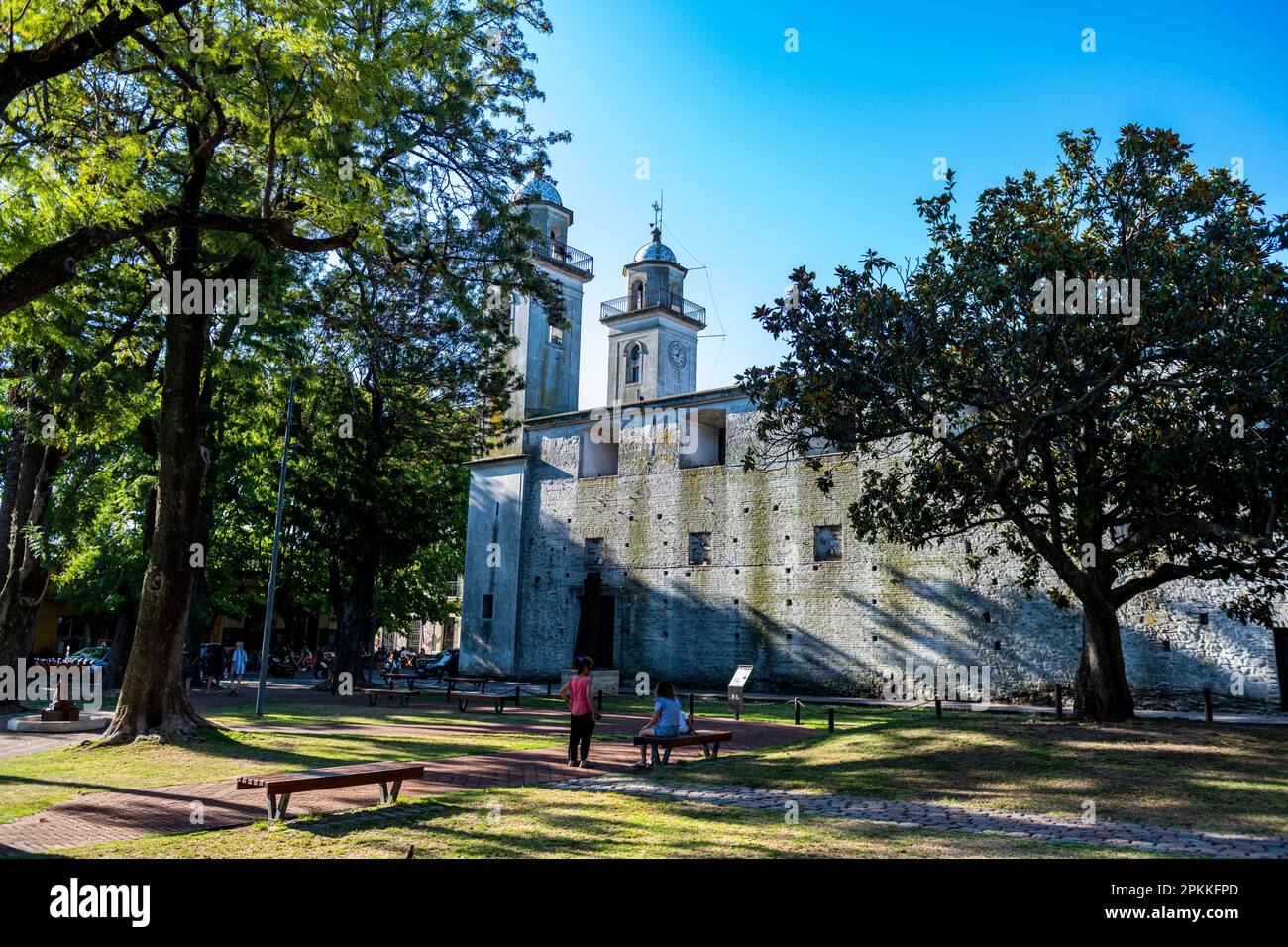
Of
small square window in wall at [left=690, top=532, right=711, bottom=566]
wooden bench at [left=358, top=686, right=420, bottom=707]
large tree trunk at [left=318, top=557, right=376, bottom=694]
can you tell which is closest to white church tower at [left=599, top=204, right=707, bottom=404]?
small square window in wall at [left=690, top=532, right=711, bottom=566]

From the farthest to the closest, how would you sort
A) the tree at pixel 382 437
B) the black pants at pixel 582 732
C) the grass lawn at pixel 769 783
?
the tree at pixel 382 437, the black pants at pixel 582 732, the grass lawn at pixel 769 783

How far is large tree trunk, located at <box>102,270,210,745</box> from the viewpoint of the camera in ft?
46.7

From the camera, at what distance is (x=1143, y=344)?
13305 millimetres

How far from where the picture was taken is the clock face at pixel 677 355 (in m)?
45.2

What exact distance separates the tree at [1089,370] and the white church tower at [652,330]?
27.5m

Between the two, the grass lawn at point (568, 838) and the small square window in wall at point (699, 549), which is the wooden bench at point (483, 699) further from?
the grass lawn at point (568, 838)

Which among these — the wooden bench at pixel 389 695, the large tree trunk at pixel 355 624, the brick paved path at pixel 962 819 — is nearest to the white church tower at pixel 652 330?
the large tree trunk at pixel 355 624

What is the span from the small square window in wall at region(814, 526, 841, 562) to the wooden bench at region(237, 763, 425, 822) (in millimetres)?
20834

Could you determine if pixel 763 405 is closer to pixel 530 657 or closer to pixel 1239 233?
pixel 1239 233

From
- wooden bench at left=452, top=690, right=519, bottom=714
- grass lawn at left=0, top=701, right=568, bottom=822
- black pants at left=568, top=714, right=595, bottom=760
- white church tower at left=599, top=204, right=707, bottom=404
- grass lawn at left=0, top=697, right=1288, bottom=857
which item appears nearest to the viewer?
grass lawn at left=0, top=697, right=1288, bottom=857

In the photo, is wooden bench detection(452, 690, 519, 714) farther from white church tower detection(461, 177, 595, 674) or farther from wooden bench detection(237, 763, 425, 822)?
wooden bench detection(237, 763, 425, 822)

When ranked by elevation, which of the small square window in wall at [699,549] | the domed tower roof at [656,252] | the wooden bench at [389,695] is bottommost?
the wooden bench at [389,695]

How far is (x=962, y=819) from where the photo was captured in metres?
9.00
